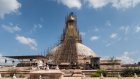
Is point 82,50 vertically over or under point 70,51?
over

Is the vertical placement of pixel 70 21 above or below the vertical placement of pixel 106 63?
above

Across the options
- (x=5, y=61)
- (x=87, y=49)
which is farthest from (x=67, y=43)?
(x=5, y=61)

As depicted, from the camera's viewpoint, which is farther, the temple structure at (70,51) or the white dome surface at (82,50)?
the white dome surface at (82,50)

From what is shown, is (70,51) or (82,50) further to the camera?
(82,50)

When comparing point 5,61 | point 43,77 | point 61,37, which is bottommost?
point 43,77

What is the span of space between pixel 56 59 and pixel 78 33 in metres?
17.2

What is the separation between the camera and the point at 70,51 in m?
90.8

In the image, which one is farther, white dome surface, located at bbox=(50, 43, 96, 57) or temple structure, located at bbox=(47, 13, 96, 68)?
white dome surface, located at bbox=(50, 43, 96, 57)

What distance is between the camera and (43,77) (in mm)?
41000

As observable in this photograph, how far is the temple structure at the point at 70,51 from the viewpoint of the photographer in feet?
298

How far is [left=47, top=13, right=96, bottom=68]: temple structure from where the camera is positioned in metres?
90.7

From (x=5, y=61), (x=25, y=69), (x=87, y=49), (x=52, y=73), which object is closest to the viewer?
(x=52, y=73)

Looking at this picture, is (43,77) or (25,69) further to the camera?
(25,69)

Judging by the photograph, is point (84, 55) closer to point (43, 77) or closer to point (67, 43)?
point (67, 43)
